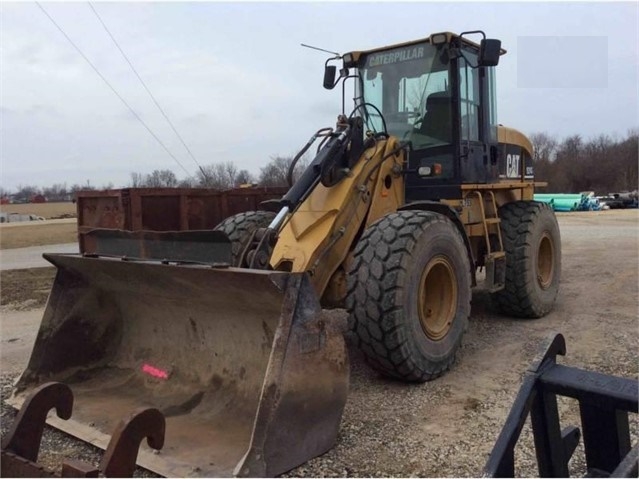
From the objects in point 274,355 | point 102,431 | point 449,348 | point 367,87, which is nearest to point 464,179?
point 367,87

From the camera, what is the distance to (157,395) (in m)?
4.23

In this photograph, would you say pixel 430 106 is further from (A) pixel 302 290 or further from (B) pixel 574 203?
(B) pixel 574 203

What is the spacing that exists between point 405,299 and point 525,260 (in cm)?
263

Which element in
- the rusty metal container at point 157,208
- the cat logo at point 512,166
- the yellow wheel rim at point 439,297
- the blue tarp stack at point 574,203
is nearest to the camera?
the yellow wheel rim at point 439,297

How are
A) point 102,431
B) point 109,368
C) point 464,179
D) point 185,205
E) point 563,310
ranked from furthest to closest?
point 185,205
point 563,310
point 464,179
point 109,368
point 102,431

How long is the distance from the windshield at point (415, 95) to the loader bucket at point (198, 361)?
2.69m

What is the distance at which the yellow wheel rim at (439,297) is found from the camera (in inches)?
184

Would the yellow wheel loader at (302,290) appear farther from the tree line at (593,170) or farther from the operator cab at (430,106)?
the tree line at (593,170)

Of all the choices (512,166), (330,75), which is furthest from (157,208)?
(512,166)

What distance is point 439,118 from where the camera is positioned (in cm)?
568

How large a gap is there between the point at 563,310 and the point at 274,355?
5.05 metres

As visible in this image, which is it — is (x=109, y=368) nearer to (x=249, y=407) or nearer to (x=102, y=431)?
(x=102, y=431)

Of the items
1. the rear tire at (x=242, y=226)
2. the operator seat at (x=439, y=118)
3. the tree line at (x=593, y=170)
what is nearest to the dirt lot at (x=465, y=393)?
the rear tire at (x=242, y=226)

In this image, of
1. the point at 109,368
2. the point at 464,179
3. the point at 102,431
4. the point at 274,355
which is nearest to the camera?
the point at 274,355
